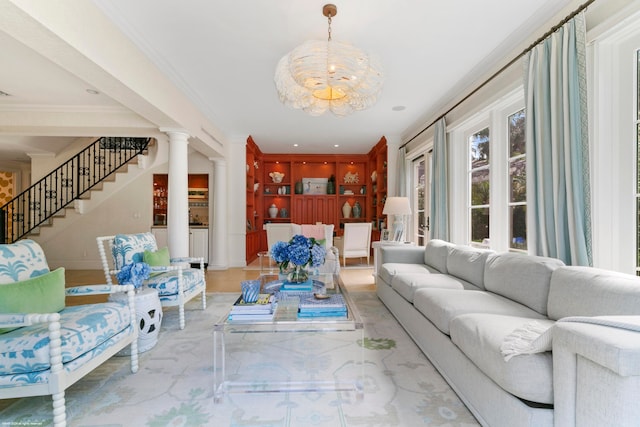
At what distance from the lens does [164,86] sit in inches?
136

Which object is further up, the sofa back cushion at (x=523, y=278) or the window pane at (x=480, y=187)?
the window pane at (x=480, y=187)

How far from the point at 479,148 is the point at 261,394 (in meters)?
3.65

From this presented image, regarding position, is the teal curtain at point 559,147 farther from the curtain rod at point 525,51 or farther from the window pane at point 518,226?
the window pane at point 518,226

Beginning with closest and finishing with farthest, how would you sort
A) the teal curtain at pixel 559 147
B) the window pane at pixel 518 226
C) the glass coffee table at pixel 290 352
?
the glass coffee table at pixel 290 352 → the teal curtain at pixel 559 147 → the window pane at pixel 518 226

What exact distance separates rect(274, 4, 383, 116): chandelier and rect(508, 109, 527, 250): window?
1558 mm

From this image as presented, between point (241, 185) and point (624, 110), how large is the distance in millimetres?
5744

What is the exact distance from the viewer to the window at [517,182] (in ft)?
10.0

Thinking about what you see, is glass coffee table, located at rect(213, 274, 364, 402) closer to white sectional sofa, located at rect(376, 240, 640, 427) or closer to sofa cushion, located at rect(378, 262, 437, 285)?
white sectional sofa, located at rect(376, 240, 640, 427)

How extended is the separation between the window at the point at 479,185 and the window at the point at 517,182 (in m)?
0.40

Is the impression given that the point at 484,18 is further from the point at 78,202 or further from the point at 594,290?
the point at 78,202

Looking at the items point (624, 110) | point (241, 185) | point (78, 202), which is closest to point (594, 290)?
point (624, 110)

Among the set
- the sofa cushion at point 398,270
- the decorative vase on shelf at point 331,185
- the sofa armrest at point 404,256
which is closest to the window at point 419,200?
the sofa armrest at point 404,256

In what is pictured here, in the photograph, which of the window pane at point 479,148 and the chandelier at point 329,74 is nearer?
the chandelier at point 329,74

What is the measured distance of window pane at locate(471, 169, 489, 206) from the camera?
12.4 ft
